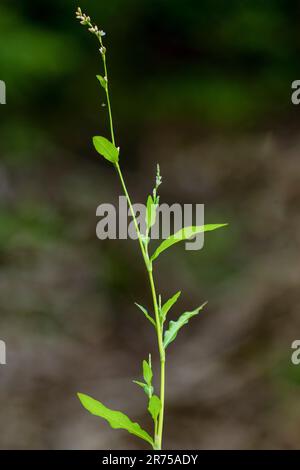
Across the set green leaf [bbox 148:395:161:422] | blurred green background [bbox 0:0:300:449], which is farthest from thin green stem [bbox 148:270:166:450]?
blurred green background [bbox 0:0:300:449]

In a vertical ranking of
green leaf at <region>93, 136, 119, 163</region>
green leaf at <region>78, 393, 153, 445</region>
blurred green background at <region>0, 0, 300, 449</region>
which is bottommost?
green leaf at <region>78, 393, 153, 445</region>

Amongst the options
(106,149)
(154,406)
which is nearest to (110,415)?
(154,406)

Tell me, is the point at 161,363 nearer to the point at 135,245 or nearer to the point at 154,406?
the point at 154,406

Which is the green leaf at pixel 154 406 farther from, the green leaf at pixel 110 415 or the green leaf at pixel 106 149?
the green leaf at pixel 106 149

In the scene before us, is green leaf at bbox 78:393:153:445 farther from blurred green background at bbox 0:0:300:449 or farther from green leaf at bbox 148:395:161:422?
blurred green background at bbox 0:0:300:449

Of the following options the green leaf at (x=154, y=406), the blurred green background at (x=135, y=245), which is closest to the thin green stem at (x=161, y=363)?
the green leaf at (x=154, y=406)

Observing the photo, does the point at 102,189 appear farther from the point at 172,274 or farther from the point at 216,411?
the point at 216,411

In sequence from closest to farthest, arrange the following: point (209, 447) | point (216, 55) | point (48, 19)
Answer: point (209, 447)
point (48, 19)
point (216, 55)

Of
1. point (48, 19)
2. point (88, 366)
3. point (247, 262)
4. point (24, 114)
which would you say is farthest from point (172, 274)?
point (48, 19)
